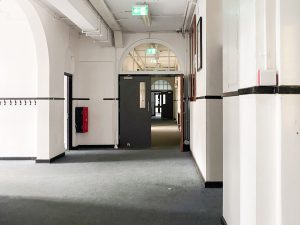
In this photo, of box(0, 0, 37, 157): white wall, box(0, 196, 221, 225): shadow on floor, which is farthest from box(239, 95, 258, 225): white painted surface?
box(0, 0, 37, 157): white wall

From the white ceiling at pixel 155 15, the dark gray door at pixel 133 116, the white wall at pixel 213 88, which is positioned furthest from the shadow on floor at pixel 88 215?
the dark gray door at pixel 133 116

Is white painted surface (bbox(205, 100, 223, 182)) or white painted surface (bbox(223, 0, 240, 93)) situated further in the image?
white painted surface (bbox(205, 100, 223, 182))

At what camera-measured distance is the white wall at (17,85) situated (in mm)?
7105

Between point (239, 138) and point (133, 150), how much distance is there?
621 centimetres

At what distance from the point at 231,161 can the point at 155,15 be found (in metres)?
5.31

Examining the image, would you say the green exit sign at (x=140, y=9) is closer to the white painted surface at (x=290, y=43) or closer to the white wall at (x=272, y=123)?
the white wall at (x=272, y=123)

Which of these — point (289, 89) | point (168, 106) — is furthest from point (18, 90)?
point (168, 106)

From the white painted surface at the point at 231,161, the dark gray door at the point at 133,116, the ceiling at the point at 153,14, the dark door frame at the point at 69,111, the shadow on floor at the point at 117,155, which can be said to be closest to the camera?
the white painted surface at the point at 231,161

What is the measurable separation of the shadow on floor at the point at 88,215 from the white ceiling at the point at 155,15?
4.21 metres

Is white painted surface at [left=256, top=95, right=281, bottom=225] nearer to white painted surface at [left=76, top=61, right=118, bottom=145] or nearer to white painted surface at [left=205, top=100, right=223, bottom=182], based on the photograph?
white painted surface at [left=205, top=100, right=223, bottom=182]

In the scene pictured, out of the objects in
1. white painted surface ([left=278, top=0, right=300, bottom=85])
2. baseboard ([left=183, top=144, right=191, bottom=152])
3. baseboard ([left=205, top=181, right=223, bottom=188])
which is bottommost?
baseboard ([left=205, top=181, right=223, bottom=188])

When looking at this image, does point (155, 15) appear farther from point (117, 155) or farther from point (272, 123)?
point (272, 123)

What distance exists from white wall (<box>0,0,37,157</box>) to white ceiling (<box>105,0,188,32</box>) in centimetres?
214

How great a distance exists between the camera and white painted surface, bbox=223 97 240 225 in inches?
107
